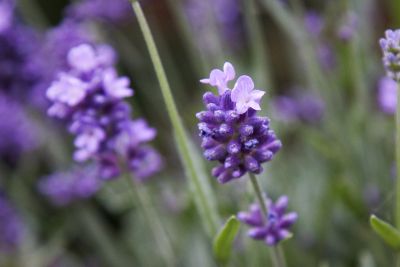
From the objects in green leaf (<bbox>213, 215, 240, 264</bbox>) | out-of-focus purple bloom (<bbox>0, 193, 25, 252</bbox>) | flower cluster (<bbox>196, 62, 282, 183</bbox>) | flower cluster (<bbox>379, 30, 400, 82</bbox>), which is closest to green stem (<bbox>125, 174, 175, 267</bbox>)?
green leaf (<bbox>213, 215, 240, 264</bbox>)

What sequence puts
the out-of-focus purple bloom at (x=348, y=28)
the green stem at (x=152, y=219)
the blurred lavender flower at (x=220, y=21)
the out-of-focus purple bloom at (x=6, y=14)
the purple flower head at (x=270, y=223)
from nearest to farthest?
the purple flower head at (x=270, y=223) < the green stem at (x=152, y=219) < the out-of-focus purple bloom at (x=348, y=28) < the out-of-focus purple bloom at (x=6, y=14) < the blurred lavender flower at (x=220, y=21)

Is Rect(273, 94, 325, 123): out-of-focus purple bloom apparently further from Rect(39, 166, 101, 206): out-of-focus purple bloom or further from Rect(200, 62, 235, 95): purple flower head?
Rect(200, 62, 235, 95): purple flower head

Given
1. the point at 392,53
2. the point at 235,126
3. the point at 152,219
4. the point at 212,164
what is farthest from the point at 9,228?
the point at 392,53

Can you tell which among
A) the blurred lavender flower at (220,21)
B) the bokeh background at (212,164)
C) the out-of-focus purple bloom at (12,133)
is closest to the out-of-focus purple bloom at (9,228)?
the bokeh background at (212,164)

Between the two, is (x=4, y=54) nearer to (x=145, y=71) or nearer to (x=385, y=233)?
(x=145, y=71)

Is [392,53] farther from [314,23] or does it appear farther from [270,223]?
[314,23]

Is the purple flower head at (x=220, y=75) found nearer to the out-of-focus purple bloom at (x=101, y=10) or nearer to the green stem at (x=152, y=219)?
the green stem at (x=152, y=219)
